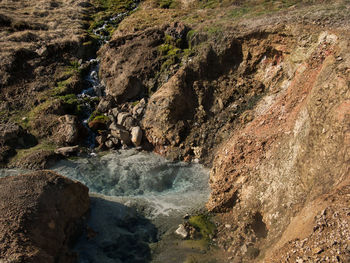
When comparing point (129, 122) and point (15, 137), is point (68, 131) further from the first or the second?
point (129, 122)

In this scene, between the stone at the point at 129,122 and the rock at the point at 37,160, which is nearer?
the rock at the point at 37,160

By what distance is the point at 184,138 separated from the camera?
803 inches

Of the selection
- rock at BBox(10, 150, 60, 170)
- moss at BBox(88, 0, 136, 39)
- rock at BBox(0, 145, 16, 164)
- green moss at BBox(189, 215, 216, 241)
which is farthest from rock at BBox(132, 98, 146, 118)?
moss at BBox(88, 0, 136, 39)

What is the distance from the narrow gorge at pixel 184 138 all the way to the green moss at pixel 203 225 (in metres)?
0.08

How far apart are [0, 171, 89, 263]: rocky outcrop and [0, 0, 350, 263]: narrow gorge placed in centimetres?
6

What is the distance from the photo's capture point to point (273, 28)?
65.5ft

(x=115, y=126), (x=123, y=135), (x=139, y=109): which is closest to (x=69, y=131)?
(x=115, y=126)

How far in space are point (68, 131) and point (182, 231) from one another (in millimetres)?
13580

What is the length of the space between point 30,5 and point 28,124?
1360 inches

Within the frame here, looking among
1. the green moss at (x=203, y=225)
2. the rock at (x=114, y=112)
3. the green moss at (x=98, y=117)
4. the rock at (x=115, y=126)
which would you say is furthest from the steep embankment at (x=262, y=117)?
the green moss at (x=98, y=117)

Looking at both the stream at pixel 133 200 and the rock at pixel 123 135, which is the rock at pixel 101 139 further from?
the rock at pixel 123 135

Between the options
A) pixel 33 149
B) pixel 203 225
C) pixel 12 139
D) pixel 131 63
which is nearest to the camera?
pixel 203 225

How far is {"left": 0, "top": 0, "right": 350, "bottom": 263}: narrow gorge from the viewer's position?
10359 mm

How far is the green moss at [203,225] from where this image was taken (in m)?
13.0
